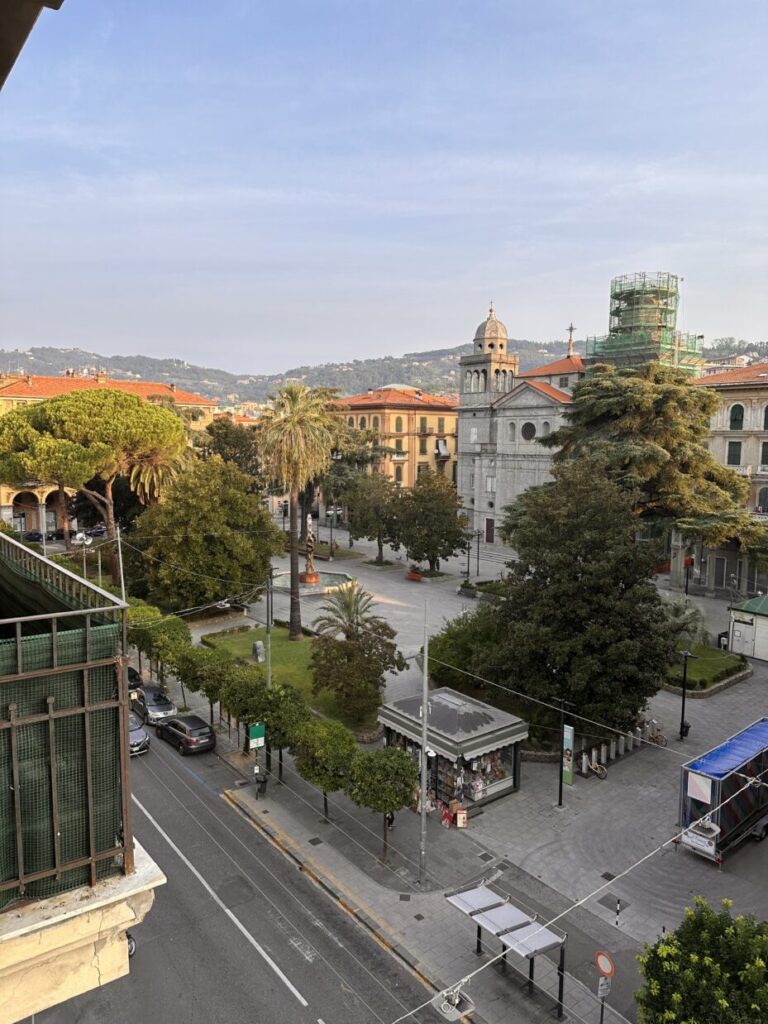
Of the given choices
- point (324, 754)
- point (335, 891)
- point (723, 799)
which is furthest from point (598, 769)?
point (335, 891)

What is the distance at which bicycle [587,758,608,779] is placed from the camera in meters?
23.3

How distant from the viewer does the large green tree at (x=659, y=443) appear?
125 ft

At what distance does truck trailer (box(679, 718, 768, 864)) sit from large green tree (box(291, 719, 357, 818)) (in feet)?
29.2

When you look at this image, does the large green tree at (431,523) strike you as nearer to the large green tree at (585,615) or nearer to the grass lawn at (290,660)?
the grass lawn at (290,660)

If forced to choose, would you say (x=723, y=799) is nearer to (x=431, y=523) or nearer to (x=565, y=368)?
(x=431, y=523)

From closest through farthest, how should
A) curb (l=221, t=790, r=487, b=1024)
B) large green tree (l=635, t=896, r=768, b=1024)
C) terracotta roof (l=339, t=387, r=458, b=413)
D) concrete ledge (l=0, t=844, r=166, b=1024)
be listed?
1. concrete ledge (l=0, t=844, r=166, b=1024)
2. large green tree (l=635, t=896, r=768, b=1024)
3. curb (l=221, t=790, r=487, b=1024)
4. terracotta roof (l=339, t=387, r=458, b=413)

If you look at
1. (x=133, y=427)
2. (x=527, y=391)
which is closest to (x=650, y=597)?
(x=133, y=427)

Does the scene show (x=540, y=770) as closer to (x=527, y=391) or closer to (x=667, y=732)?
(x=667, y=732)

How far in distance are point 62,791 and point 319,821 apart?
15.6 metres

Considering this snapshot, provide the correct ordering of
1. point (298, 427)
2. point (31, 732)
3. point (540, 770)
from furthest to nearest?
point (298, 427)
point (540, 770)
point (31, 732)

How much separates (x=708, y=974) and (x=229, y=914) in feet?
34.6

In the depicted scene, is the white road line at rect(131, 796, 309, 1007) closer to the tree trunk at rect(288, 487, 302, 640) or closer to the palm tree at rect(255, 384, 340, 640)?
the tree trunk at rect(288, 487, 302, 640)

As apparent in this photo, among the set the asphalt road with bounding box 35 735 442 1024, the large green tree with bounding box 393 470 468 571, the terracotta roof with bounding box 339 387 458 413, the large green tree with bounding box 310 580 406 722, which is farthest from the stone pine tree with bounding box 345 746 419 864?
the terracotta roof with bounding box 339 387 458 413

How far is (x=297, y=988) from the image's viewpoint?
14.4 metres
